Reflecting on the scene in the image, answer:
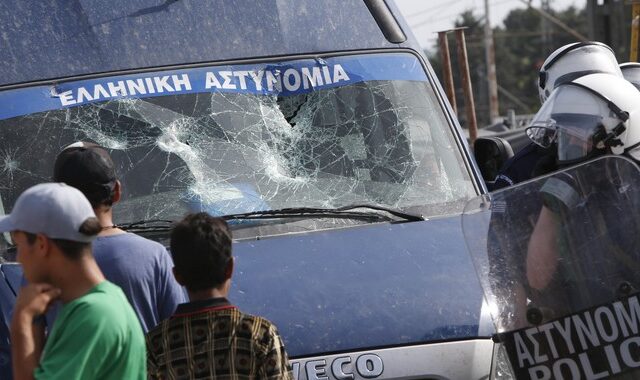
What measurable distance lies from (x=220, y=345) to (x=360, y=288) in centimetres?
97

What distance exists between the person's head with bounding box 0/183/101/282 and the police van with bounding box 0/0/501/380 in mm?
1198

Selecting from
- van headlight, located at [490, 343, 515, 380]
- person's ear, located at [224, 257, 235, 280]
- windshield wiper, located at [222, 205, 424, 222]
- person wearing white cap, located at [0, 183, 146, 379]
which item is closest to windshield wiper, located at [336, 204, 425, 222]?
windshield wiper, located at [222, 205, 424, 222]

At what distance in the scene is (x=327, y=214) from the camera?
5.15m

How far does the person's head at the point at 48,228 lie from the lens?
3277 millimetres

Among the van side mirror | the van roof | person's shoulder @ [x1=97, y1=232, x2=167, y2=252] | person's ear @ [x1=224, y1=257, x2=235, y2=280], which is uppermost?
the van roof

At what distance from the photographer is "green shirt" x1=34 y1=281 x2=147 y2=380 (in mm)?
3184

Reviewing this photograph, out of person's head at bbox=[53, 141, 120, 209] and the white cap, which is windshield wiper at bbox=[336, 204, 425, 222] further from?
the white cap

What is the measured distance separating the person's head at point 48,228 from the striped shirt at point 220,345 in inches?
18.4

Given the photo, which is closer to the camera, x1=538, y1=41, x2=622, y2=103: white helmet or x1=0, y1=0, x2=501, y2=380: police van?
x1=0, y1=0, x2=501, y2=380: police van

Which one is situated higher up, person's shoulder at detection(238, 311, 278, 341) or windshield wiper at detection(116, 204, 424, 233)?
windshield wiper at detection(116, 204, 424, 233)

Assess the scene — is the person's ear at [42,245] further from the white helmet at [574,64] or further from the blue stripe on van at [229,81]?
the white helmet at [574,64]

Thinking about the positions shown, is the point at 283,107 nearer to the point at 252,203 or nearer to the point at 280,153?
the point at 280,153

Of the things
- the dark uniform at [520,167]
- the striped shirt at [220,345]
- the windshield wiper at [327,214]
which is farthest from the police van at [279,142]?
the striped shirt at [220,345]

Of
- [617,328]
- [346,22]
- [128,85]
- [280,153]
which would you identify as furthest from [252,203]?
[617,328]
